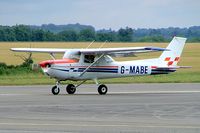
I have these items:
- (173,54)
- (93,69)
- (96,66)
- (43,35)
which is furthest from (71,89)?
(43,35)

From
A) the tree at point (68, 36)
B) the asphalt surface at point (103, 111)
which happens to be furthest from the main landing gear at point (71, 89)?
the tree at point (68, 36)

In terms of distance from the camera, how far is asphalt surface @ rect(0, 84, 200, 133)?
618 inches

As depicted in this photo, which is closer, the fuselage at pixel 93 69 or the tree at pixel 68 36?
the fuselage at pixel 93 69

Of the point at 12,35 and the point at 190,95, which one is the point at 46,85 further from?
the point at 12,35

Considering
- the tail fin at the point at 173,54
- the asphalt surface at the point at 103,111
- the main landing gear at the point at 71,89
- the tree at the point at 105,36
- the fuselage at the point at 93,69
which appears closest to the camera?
the asphalt surface at the point at 103,111

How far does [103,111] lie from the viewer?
65.5 ft

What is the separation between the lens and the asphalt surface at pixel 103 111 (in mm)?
15695

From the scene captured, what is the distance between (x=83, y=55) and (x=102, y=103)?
6085 mm

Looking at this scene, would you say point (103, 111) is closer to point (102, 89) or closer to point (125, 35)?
point (102, 89)

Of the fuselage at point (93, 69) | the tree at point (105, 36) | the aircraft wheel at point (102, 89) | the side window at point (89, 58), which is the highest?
the tree at point (105, 36)

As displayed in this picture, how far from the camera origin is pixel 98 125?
1616cm

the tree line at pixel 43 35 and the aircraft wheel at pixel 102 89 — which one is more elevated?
the tree line at pixel 43 35

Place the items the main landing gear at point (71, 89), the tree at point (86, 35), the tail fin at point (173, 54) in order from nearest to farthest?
the main landing gear at point (71, 89), the tail fin at point (173, 54), the tree at point (86, 35)

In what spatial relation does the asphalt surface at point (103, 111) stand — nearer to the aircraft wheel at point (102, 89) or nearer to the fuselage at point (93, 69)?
the aircraft wheel at point (102, 89)
